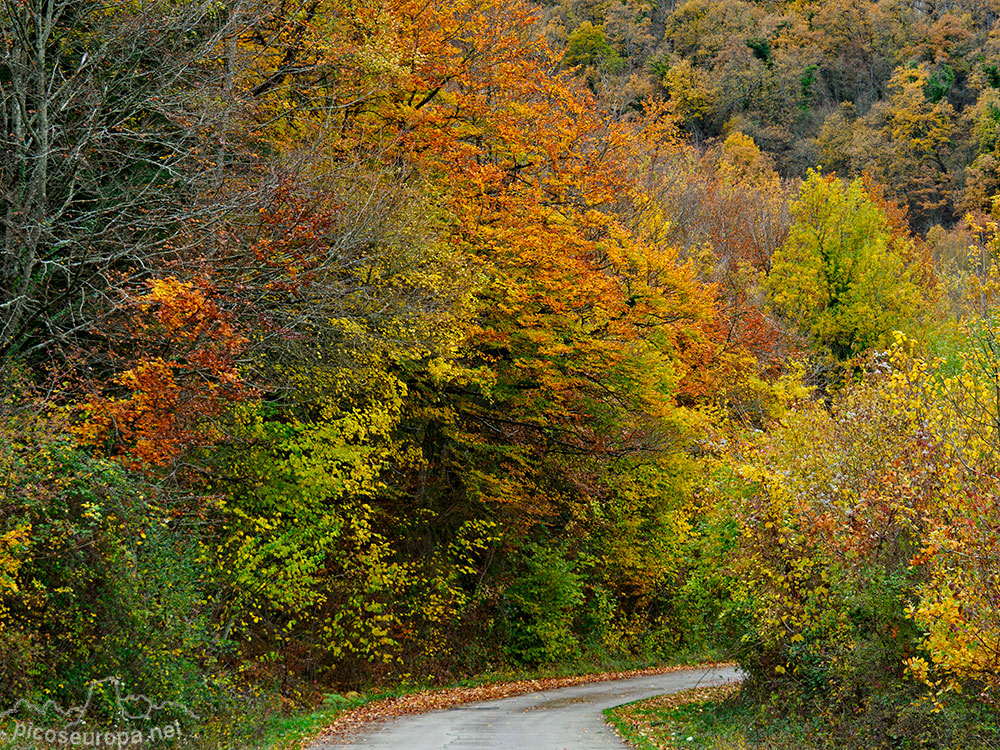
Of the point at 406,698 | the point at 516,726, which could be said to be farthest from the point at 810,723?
the point at 406,698

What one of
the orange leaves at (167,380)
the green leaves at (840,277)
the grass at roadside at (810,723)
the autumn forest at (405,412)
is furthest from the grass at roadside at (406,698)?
the green leaves at (840,277)

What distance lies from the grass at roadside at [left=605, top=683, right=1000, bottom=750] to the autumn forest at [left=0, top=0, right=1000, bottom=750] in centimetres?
11

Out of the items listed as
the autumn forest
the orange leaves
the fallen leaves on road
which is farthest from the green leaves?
the orange leaves

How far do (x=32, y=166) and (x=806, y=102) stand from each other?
74361mm

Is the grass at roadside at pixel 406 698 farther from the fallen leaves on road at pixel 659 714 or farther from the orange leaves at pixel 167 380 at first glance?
the orange leaves at pixel 167 380

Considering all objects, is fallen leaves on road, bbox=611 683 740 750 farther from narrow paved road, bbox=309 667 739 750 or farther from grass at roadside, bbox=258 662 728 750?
grass at roadside, bbox=258 662 728 750

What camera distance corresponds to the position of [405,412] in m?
21.5

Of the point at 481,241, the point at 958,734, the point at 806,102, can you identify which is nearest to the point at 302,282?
the point at 481,241

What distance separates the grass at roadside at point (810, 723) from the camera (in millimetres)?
10164

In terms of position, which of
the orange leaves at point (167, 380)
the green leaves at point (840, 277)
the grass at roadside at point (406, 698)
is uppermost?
the orange leaves at point (167, 380)

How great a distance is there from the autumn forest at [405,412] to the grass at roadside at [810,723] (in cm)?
11

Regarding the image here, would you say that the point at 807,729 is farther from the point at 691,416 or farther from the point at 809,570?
the point at 691,416

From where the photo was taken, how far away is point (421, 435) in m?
22.8

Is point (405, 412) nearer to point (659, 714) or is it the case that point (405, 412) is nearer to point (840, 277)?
point (659, 714)
